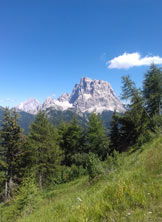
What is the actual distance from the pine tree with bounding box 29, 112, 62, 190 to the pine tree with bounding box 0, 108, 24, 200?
2.17 metres

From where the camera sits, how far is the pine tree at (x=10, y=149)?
17.8 m

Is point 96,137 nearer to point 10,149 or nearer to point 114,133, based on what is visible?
point 114,133

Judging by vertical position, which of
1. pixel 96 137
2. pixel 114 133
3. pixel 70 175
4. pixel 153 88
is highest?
pixel 153 88

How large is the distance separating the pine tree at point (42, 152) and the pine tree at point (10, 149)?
7.14 ft

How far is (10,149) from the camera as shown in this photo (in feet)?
60.7

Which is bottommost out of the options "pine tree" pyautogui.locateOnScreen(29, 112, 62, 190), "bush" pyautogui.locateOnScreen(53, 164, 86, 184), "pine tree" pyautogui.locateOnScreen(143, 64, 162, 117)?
"bush" pyautogui.locateOnScreen(53, 164, 86, 184)

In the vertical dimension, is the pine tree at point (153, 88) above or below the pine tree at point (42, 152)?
above

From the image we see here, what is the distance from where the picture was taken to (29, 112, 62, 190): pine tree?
2066 cm

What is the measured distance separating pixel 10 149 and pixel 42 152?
493 cm

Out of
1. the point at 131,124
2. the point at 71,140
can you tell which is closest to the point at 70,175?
the point at 71,140

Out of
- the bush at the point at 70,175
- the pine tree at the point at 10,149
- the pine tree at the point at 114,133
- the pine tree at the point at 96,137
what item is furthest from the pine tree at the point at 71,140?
the pine tree at the point at 10,149

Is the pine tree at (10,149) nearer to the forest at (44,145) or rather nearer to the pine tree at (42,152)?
the forest at (44,145)

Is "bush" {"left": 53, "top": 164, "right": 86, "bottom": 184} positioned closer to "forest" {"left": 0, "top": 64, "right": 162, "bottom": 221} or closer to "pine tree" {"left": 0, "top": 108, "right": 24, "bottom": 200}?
"forest" {"left": 0, "top": 64, "right": 162, "bottom": 221}

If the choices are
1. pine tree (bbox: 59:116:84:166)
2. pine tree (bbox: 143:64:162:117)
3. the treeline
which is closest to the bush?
the treeline
